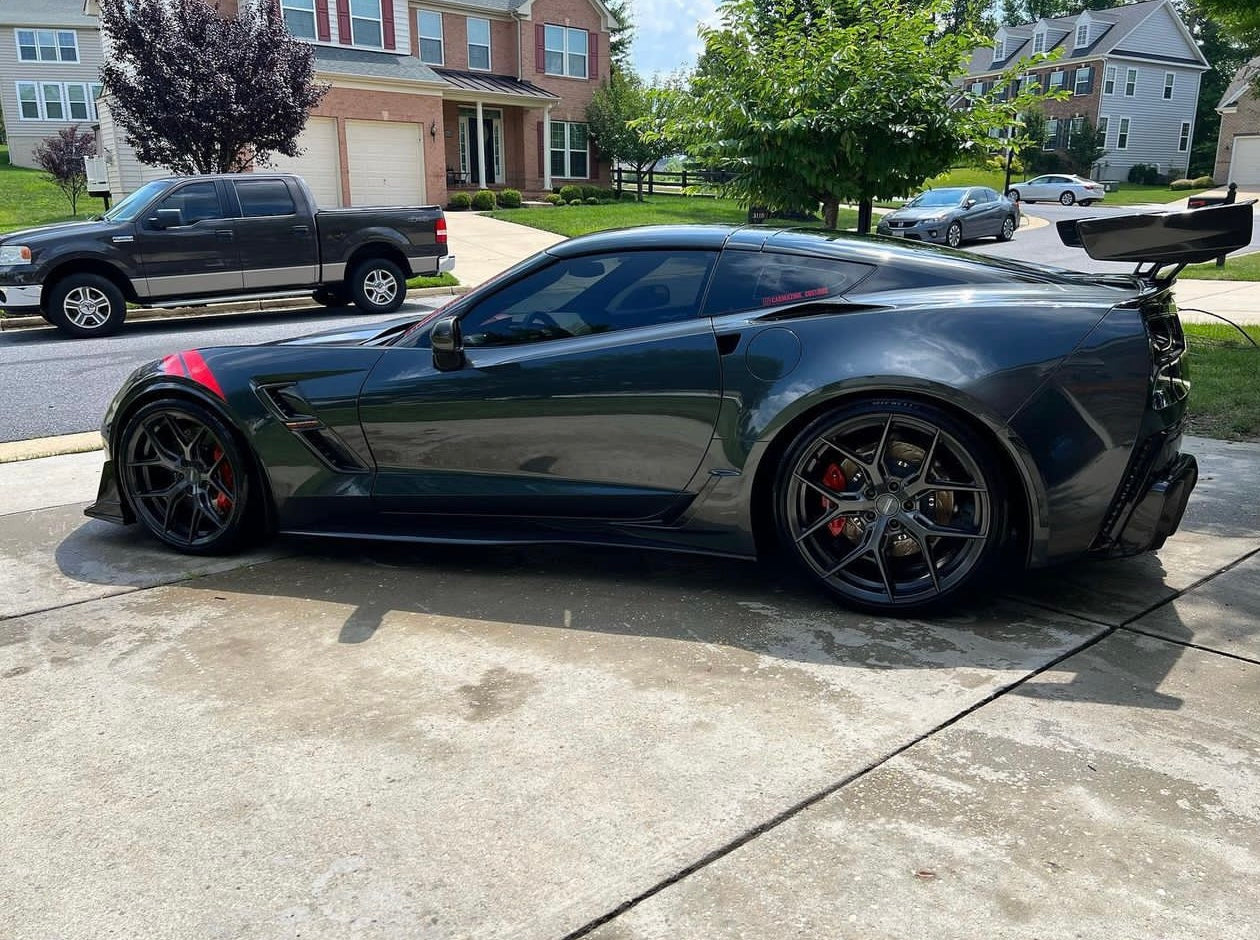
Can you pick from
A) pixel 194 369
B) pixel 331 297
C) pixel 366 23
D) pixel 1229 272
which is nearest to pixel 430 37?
pixel 366 23

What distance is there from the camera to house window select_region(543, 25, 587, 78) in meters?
34.5

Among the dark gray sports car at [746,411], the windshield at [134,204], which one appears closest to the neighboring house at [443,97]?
the windshield at [134,204]

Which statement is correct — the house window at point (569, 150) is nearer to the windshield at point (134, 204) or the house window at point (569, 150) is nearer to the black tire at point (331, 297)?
the black tire at point (331, 297)

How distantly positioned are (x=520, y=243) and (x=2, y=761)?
2015 cm

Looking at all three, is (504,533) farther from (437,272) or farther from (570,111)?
(570,111)

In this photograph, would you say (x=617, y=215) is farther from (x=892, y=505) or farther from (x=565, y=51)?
(x=892, y=505)

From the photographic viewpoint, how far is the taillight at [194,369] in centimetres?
443

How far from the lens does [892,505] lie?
3662 mm

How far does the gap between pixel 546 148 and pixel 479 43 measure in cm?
385

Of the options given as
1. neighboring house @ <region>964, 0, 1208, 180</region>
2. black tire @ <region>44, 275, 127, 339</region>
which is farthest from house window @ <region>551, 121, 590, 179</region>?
neighboring house @ <region>964, 0, 1208, 180</region>

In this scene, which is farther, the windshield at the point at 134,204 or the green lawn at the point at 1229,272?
the green lawn at the point at 1229,272

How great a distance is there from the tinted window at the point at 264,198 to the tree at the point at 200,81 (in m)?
5.87

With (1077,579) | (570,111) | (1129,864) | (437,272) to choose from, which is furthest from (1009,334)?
(570,111)

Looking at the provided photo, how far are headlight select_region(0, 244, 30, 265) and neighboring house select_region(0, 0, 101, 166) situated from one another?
117ft
